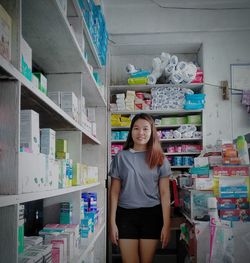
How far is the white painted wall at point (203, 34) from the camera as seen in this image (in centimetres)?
464

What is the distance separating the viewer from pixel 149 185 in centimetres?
306

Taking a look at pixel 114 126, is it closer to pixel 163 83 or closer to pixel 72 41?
pixel 163 83

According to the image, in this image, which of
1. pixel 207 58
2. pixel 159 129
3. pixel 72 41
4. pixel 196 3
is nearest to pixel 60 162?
pixel 72 41

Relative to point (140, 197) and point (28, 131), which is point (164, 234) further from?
point (28, 131)

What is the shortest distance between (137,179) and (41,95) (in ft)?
5.66

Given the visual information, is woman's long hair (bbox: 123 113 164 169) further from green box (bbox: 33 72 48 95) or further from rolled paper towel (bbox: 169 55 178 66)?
rolled paper towel (bbox: 169 55 178 66)

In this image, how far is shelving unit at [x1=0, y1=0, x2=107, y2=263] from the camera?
1.16 m

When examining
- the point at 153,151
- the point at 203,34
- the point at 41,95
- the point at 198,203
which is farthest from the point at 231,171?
the point at 203,34

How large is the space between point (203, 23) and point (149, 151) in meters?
2.41

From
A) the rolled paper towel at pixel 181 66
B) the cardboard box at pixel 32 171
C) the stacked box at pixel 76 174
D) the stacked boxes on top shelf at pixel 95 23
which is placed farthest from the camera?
the rolled paper towel at pixel 181 66

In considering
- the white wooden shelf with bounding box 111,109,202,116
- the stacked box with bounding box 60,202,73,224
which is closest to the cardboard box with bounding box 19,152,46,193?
the stacked box with bounding box 60,202,73,224

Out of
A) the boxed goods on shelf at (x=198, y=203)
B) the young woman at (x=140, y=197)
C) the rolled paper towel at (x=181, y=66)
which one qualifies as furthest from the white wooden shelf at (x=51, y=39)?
the rolled paper towel at (x=181, y=66)

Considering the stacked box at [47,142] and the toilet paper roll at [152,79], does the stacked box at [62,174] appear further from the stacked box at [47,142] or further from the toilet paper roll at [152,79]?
the toilet paper roll at [152,79]

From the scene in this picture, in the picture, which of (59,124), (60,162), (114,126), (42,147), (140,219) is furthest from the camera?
(114,126)
